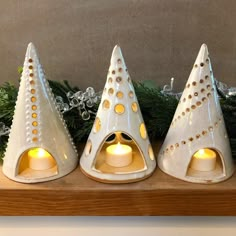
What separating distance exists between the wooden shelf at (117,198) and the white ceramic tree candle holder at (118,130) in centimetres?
2

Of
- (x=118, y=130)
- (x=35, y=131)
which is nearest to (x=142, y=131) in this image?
(x=118, y=130)

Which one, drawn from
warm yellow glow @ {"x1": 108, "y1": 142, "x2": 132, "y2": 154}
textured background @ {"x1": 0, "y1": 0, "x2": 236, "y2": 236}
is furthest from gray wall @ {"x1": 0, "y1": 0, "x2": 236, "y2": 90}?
warm yellow glow @ {"x1": 108, "y1": 142, "x2": 132, "y2": 154}

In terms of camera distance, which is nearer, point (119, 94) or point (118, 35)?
point (119, 94)

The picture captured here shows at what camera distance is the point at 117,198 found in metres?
0.50

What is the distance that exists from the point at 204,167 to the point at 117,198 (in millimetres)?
150

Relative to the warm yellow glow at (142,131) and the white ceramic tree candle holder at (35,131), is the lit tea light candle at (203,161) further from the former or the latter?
the white ceramic tree candle holder at (35,131)

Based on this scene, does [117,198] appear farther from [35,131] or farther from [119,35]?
[119,35]

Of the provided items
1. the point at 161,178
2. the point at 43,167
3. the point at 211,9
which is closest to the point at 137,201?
the point at 161,178

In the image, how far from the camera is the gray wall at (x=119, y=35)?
0.67 metres

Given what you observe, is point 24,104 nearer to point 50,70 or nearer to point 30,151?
point 30,151

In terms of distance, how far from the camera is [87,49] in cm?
69

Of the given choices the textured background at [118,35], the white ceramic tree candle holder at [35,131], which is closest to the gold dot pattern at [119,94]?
the white ceramic tree candle holder at [35,131]

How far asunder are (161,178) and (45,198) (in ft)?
0.60

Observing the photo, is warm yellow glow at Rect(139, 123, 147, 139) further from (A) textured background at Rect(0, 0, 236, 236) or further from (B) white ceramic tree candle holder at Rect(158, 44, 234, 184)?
(A) textured background at Rect(0, 0, 236, 236)
